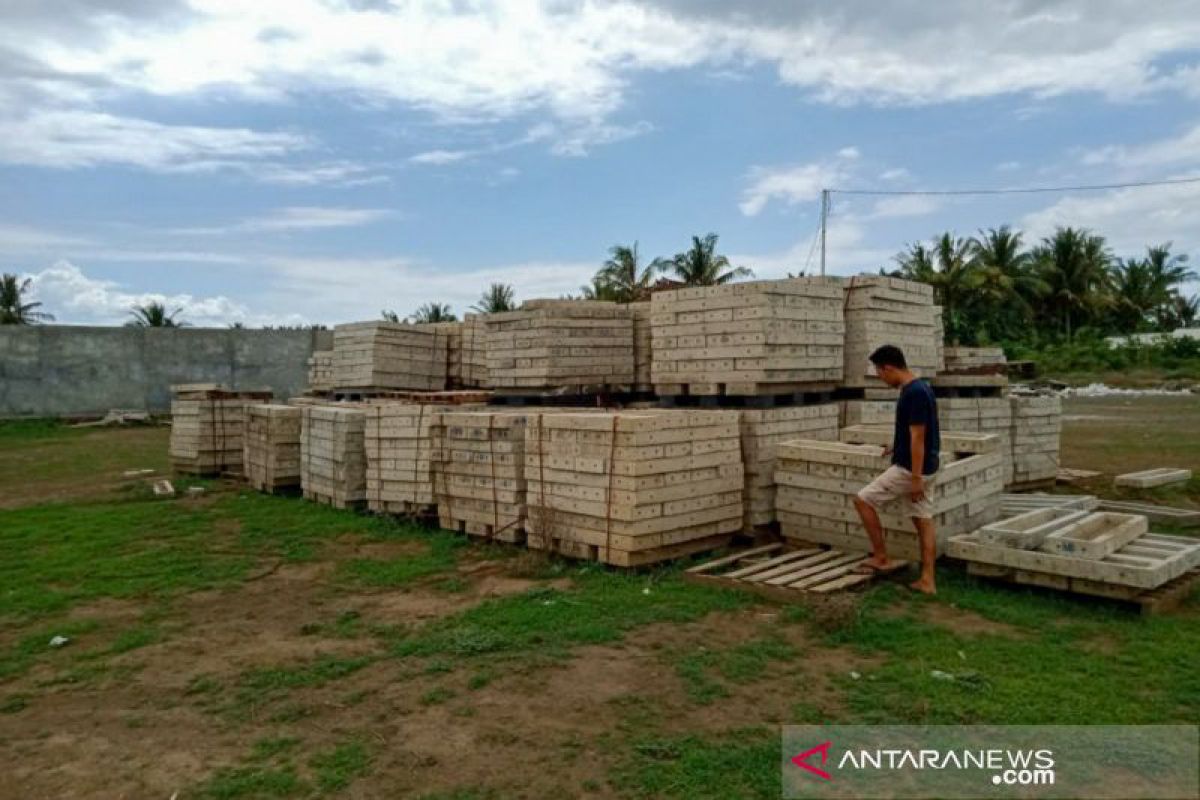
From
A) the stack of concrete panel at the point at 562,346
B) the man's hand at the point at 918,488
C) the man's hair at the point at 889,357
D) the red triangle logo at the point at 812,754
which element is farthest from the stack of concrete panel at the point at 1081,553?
the stack of concrete panel at the point at 562,346

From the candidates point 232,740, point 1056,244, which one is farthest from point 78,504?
point 1056,244

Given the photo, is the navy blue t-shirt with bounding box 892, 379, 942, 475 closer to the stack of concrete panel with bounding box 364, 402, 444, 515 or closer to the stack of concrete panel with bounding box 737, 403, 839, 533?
the stack of concrete panel with bounding box 737, 403, 839, 533

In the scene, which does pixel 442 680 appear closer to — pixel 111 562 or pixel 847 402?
pixel 111 562

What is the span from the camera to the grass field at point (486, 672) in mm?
3996

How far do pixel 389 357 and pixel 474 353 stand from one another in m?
1.47

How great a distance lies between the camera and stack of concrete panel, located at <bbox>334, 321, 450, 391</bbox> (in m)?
14.2

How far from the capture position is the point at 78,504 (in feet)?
39.2

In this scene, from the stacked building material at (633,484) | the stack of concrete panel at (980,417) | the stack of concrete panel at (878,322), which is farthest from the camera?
the stack of concrete panel at (980,417)

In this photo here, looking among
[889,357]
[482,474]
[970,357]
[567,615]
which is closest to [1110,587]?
[889,357]

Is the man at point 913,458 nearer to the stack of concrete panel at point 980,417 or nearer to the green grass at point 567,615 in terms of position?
the green grass at point 567,615

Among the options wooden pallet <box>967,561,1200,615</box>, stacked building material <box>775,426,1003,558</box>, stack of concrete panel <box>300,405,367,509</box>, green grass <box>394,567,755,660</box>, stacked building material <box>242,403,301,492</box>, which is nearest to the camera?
green grass <box>394,567,755,660</box>

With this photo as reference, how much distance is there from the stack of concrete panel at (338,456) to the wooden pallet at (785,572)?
5203mm

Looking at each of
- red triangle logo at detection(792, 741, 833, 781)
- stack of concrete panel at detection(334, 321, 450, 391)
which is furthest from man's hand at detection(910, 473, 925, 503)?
stack of concrete panel at detection(334, 321, 450, 391)

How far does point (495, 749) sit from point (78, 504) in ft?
34.4
